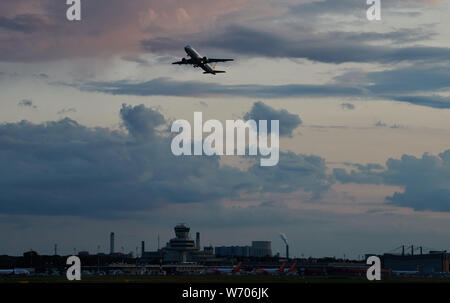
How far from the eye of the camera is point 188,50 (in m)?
200
